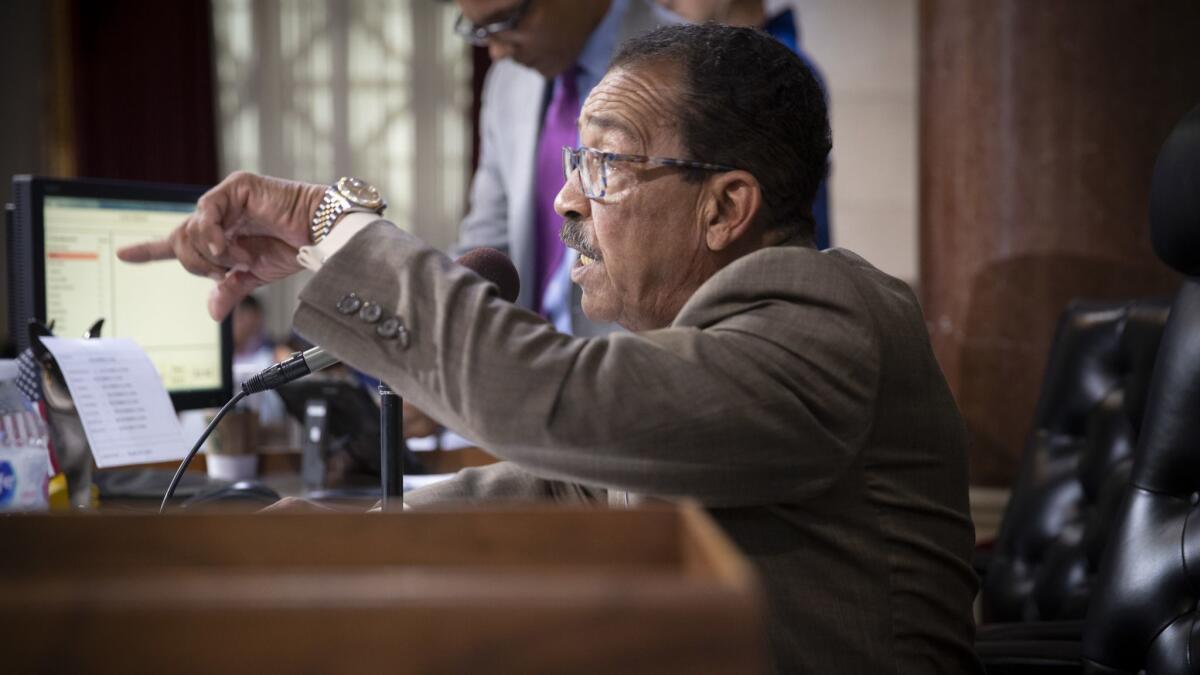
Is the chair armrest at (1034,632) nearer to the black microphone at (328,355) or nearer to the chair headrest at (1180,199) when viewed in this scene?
the chair headrest at (1180,199)

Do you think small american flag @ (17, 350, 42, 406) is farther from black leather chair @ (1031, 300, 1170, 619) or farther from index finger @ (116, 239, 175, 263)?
black leather chair @ (1031, 300, 1170, 619)

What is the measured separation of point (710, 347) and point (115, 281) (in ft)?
4.63

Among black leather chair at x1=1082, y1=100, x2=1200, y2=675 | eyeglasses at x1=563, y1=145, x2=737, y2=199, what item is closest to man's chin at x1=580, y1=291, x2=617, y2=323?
eyeglasses at x1=563, y1=145, x2=737, y2=199

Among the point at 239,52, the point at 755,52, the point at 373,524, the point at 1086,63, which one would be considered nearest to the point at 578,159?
the point at 755,52

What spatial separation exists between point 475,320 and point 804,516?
33cm

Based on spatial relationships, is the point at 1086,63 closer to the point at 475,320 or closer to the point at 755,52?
the point at 755,52

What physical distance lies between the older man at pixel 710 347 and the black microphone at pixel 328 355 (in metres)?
0.08

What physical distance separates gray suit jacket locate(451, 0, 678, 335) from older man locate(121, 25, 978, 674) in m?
1.30

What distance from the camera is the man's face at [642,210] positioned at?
3.67ft

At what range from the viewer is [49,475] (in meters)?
1.45

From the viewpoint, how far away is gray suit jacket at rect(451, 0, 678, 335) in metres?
2.53

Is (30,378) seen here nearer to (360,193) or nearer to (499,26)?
(360,193)

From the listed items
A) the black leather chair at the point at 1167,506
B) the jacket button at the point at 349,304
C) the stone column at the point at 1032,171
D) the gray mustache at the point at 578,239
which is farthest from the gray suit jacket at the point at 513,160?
the jacket button at the point at 349,304

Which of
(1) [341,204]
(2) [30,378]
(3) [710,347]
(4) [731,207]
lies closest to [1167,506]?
(4) [731,207]
